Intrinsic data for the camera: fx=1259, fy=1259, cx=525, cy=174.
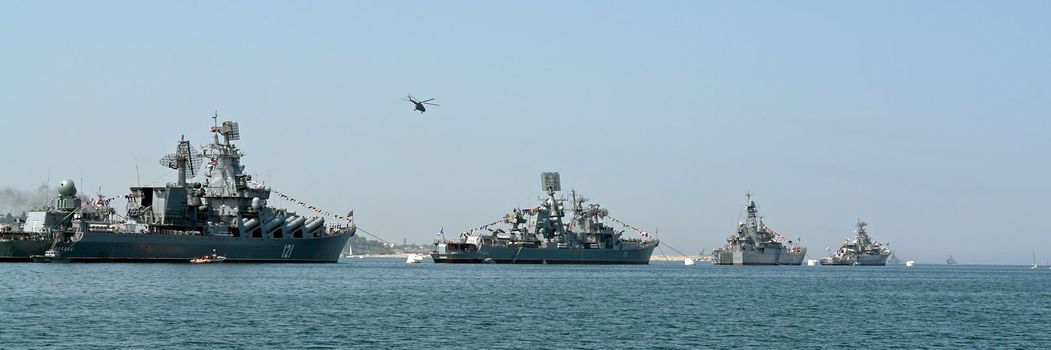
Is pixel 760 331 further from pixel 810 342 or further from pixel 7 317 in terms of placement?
pixel 7 317

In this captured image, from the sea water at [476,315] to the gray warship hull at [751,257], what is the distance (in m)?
99.9

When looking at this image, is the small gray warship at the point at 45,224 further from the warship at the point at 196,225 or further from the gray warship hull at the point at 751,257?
the gray warship hull at the point at 751,257

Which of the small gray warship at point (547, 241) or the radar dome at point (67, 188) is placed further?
the small gray warship at point (547, 241)

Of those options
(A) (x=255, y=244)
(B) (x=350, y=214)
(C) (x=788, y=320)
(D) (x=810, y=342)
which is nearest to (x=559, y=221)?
(B) (x=350, y=214)

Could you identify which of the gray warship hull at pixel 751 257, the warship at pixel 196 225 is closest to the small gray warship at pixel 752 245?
the gray warship hull at pixel 751 257

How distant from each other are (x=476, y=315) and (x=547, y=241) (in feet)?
317

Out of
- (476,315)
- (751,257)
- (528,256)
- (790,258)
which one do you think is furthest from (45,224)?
(790,258)

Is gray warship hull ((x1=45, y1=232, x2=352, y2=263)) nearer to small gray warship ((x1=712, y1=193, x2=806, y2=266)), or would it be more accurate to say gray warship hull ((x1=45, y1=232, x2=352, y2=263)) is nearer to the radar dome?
the radar dome

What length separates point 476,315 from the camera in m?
53.2

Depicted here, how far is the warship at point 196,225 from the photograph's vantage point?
104 meters

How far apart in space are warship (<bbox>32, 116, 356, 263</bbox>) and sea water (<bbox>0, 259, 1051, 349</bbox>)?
22030 millimetres

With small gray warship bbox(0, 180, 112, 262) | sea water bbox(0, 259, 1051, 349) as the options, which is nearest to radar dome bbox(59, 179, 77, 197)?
small gray warship bbox(0, 180, 112, 262)

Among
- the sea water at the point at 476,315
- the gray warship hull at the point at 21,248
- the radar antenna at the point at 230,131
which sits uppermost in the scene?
the radar antenna at the point at 230,131

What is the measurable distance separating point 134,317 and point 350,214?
76895 millimetres
